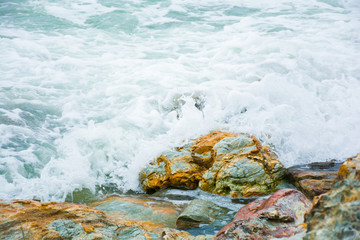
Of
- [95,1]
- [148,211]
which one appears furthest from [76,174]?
[95,1]

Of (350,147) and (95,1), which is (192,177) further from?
(95,1)

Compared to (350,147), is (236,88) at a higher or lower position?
higher

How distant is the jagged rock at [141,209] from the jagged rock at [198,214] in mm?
142

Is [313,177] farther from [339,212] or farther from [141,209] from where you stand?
[339,212]

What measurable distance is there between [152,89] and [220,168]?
146 inches

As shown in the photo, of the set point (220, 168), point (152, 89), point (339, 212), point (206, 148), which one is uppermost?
point (339, 212)

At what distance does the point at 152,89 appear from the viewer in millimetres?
7539

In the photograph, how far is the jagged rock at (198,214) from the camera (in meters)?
3.40

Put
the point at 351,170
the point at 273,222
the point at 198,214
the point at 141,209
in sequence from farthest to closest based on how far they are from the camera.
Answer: the point at 141,209
the point at 198,214
the point at 273,222
the point at 351,170

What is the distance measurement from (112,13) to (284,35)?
7.64 m

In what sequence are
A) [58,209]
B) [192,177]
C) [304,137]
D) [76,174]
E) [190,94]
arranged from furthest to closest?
[190,94], [304,137], [76,174], [192,177], [58,209]

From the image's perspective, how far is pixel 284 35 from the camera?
10203mm

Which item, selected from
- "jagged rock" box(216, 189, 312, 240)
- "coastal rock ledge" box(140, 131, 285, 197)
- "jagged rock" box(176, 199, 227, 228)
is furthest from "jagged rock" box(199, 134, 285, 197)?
"jagged rock" box(216, 189, 312, 240)

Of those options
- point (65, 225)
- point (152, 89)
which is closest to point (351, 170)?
point (65, 225)
